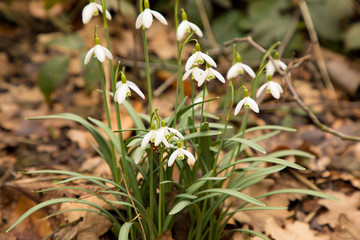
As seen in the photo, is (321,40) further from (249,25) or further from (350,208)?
(350,208)

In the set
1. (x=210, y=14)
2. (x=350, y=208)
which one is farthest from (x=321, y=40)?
(x=350, y=208)

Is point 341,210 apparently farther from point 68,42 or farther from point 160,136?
point 68,42

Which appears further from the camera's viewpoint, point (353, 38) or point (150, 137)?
point (353, 38)

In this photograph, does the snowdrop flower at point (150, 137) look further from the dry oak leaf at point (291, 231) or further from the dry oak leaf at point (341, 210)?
the dry oak leaf at point (341, 210)

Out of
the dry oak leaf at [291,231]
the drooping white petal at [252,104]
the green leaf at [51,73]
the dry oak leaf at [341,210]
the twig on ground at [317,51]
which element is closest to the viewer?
the drooping white petal at [252,104]

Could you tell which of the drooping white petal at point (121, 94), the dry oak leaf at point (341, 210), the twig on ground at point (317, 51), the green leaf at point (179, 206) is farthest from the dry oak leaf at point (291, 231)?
the twig on ground at point (317, 51)

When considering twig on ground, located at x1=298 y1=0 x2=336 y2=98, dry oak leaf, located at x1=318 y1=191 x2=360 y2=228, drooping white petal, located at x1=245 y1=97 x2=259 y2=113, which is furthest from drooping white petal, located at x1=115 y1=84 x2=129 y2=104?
twig on ground, located at x1=298 y1=0 x2=336 y2=98

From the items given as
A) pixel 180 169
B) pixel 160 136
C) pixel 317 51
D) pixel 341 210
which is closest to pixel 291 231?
pixel 341 210
